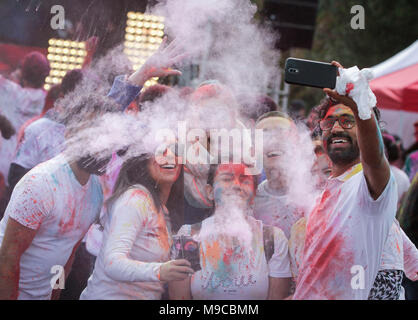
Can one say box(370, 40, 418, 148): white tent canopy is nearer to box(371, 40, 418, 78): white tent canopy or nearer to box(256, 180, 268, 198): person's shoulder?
box(371, 40, 418, 78): white tent canopy

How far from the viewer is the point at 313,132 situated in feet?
7.39

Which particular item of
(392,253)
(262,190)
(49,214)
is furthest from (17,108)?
(392,253)

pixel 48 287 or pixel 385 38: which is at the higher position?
pixel 385 38

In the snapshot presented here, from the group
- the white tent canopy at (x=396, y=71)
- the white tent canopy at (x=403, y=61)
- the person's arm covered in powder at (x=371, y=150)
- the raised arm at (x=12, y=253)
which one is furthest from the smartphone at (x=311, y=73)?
the white tent canopy at (x=403, y=61)

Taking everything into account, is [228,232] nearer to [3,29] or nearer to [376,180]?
[376,180]

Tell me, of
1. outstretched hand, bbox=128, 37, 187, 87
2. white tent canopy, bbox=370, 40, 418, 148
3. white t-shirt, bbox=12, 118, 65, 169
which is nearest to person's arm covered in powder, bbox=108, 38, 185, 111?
outstretched hand, bbox=128, 37, 187, 87

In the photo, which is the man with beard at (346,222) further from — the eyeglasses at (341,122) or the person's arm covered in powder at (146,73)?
the person's arm covered in powder at (146,73)

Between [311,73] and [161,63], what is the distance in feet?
2.23

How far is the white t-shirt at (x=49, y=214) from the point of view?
204 centimetres

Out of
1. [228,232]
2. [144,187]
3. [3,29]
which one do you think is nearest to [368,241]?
[228,232]

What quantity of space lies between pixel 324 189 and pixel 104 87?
3.40ft

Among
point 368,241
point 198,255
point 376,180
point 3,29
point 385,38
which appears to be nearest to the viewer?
point 376,180

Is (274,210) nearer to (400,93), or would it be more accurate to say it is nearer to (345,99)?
(345,99)

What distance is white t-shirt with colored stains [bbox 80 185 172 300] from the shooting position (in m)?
2.01
